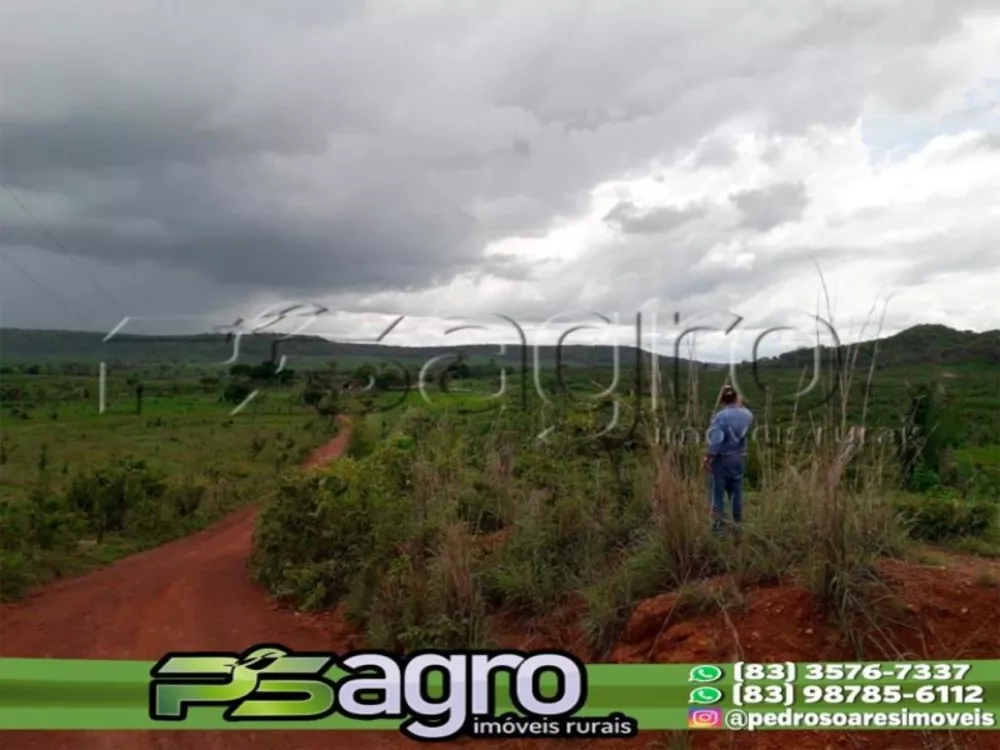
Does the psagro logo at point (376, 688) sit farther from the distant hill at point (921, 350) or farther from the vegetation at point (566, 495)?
the distant hill at point (921, 350)

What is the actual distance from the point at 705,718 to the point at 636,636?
2.75 feet

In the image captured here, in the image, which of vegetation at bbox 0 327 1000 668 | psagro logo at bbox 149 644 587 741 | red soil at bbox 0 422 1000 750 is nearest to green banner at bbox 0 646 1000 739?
psagro logo at bbox 149 644 587 741

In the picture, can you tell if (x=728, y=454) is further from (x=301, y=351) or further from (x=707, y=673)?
(x=301, y=351)

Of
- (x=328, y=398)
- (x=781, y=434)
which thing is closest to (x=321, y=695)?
(x=781, y=434)

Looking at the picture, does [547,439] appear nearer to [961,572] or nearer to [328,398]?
[961,572]

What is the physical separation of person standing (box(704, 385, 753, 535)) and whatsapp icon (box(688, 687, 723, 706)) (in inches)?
69.8

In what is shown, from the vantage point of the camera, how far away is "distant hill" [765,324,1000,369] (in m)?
4.96

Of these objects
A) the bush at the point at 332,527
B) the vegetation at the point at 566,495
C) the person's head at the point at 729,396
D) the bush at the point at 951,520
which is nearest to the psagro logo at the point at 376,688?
the vegetation at the point at 566,495

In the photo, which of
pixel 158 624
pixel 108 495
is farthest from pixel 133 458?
pixel 158 624

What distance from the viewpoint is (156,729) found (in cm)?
450

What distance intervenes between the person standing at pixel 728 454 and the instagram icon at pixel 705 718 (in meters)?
1.82

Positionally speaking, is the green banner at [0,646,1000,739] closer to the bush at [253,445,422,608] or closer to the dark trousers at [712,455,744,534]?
the dark trousers at [712,455,744,534]

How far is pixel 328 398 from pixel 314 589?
30.0 feet

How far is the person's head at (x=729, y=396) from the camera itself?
6328mm
